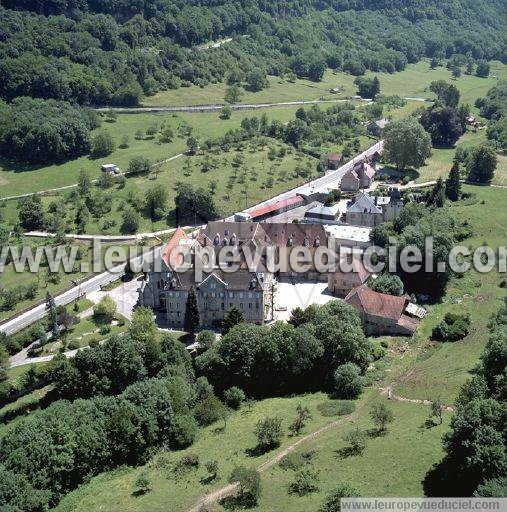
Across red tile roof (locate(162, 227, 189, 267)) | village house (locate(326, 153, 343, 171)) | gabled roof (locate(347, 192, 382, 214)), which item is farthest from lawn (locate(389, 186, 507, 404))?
village house (locate(326, 153, 343, 171))

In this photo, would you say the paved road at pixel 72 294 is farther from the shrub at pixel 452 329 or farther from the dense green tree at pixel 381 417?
the dense green tree at pixel 381 417

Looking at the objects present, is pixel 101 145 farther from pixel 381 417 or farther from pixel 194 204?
pixel 381 417

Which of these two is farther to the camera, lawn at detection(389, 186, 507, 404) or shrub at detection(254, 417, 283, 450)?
lawn at detection(389, 186, 507, 404)

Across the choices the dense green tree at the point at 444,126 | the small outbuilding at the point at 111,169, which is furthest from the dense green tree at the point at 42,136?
the dense green tree at the point at 444,126

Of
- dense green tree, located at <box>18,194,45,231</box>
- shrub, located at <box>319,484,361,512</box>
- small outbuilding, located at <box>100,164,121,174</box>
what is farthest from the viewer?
small outbuilding, located at <box>100,164,121,174</box>

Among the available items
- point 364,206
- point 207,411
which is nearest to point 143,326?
point 207,411

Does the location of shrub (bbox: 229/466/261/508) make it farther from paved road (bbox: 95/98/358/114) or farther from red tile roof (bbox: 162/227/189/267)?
paved road (bbox: 95/98/358/114)
